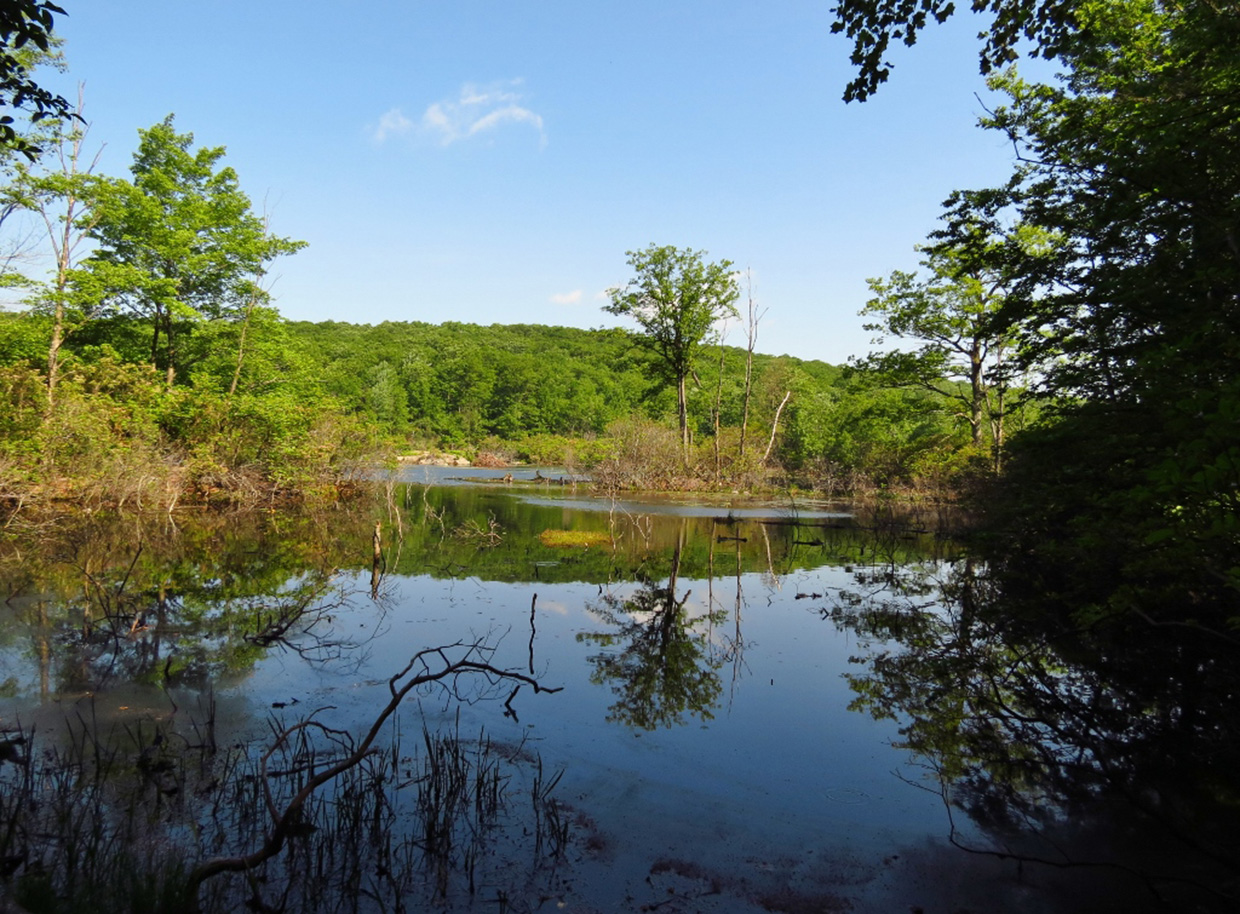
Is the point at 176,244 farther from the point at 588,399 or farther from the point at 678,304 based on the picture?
the point at 588,399

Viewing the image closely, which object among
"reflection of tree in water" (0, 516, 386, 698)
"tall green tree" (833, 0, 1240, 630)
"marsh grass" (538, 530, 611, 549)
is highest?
"tall green tree" (833, 0, 1240, 630)

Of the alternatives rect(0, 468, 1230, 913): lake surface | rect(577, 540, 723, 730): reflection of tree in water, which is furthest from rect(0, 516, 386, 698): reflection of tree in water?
rect(577, 540, 723, 730): reflection of tree in water

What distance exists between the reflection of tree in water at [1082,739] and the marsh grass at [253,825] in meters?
3.26

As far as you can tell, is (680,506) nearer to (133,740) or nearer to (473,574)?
(473,574)

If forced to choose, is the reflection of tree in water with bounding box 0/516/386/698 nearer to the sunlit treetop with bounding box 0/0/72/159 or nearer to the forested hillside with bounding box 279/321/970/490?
the sunlit treetop with bounding box 0/0/72/159

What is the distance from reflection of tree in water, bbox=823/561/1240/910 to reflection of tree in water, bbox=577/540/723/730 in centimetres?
188

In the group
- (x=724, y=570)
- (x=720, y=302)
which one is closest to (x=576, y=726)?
(x=724, y=570)

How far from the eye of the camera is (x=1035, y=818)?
17.0ft

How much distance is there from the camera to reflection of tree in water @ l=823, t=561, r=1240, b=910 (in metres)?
4.70

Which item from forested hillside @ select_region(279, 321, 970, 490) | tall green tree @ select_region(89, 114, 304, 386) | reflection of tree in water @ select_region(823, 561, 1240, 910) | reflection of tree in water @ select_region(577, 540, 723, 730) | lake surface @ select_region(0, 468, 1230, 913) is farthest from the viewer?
forested hillside @ select_region(279, 321, 970, 490)

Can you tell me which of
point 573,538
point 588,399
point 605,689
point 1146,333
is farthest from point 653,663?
point 588,399

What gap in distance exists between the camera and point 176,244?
25.3 m

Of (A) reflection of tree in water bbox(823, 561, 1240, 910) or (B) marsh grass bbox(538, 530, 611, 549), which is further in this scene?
(B) marsh grass bbox(538, 530, 611, 549)

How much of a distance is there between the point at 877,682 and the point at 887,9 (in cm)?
704
